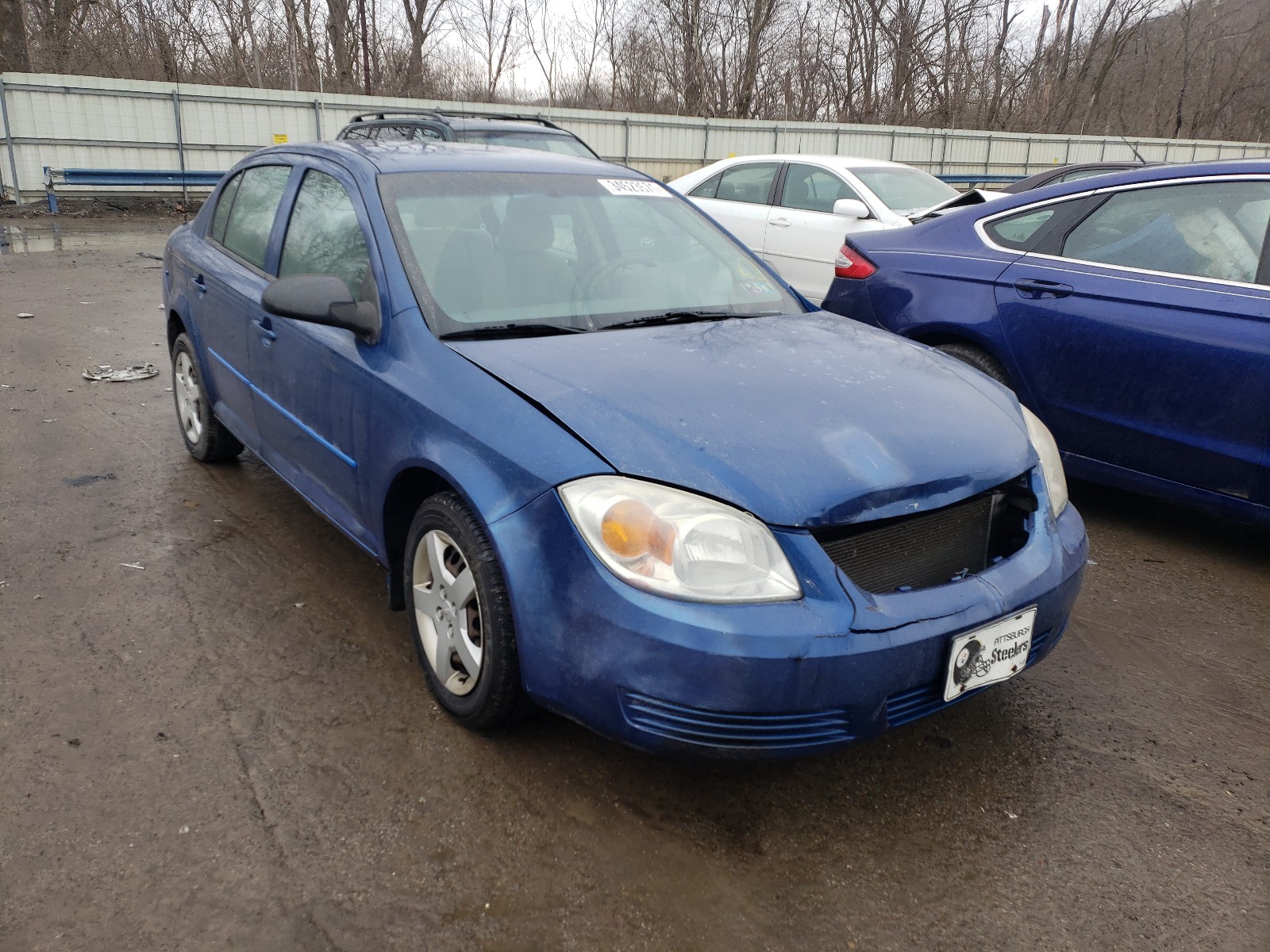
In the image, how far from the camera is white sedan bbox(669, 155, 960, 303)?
8242 mm

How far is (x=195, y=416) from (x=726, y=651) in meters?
3.75

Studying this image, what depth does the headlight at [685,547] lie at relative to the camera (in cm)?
219

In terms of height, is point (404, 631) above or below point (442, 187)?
below

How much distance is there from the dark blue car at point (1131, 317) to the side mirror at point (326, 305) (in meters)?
2.95

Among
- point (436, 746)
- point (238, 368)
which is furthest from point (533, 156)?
point (436, 746)

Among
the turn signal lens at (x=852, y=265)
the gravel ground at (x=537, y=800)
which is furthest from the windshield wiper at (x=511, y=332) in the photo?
the turn signal lens at (x=852, y=265)

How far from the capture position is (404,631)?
11.1ft

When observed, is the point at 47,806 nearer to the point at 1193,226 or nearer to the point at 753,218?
the point at 1193,226

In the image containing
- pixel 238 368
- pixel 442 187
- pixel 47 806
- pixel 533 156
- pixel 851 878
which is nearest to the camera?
pixel 851 878

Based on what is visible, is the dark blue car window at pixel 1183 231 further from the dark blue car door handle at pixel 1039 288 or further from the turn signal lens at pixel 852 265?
the turn signal lens at pixel 852 265

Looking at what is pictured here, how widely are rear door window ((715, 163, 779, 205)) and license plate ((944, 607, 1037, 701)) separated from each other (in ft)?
23.3

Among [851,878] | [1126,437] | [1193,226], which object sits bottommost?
[851,878]

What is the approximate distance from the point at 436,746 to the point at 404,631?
2.35 feet

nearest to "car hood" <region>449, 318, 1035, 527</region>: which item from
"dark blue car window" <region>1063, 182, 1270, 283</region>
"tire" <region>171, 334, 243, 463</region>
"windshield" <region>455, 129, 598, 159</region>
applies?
"dark blue car window" <region>1063, 182, 1270, 283</region>
